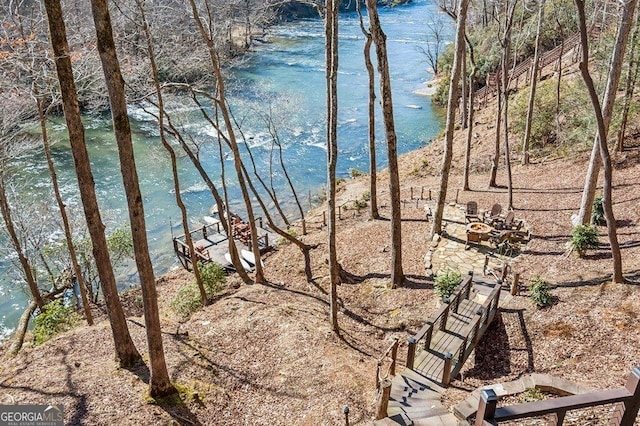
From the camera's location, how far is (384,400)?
21.7 feet

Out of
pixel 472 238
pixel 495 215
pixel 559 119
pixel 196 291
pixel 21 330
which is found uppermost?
pixel 559 119

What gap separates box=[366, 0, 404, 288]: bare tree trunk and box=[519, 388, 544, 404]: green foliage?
19.2ft

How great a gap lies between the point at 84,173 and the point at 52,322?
298 inches

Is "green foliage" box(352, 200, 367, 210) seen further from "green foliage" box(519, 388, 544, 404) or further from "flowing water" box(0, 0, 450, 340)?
"green foliage" box(519, 388, 544, 404)

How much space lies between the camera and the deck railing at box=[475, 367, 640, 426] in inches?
149

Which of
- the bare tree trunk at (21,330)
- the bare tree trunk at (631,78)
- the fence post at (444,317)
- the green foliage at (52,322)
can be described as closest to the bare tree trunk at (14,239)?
the bare tree trunk at (21,330)

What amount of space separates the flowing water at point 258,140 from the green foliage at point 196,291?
4.99 m

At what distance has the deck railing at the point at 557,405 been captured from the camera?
379 cm

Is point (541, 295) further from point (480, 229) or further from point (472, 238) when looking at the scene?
point (480, 229)

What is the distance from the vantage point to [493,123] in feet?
88.4

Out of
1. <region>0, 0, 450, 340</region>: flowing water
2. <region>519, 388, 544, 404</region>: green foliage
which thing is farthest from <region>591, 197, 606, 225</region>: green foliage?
<region>0, 0, 450, 340</region>: flowing water

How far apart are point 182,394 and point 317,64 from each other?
36.2 metres

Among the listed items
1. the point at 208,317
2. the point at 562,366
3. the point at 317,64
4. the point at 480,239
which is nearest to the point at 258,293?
the point at 208,317

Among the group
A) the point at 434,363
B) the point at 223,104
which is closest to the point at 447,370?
the point at 434,363
